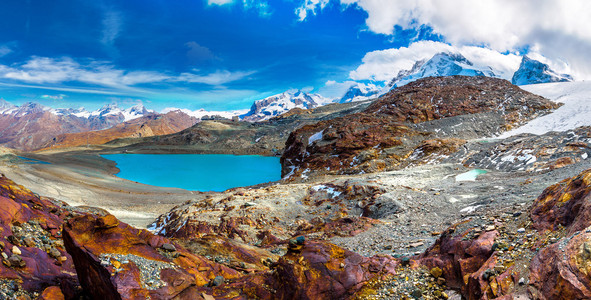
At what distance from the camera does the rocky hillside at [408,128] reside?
1761 inches

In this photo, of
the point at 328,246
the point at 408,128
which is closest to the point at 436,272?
the point at 328,246

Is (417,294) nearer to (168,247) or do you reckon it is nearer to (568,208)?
(568,208)

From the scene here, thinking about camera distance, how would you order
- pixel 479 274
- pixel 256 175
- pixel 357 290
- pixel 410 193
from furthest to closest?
pixel 256 175
pixel 410 193
pixel 357 290
pixel 479 274

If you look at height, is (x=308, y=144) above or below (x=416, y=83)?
below

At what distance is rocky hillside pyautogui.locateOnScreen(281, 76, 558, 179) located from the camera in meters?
44.7

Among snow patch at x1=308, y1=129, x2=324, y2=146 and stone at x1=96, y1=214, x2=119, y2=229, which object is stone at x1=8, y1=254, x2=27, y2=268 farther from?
snow patch at x1=308, y1=129, x2=324, y2=146

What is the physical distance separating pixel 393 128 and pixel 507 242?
4846 centimetres

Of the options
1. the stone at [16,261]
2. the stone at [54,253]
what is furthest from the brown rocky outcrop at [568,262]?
the stone at [54,253]

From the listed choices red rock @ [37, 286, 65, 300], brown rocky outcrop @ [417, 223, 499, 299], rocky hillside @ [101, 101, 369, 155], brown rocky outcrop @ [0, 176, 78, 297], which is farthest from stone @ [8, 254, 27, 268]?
rocky hillside @ [101, 101, 369, 155]

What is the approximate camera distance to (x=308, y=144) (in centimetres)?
5938

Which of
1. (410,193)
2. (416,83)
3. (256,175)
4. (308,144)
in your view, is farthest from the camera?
(416,83)

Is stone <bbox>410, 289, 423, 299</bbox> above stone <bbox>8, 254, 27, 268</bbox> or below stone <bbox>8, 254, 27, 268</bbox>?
below

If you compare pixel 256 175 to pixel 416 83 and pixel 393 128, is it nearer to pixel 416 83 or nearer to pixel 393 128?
pixel 393 128

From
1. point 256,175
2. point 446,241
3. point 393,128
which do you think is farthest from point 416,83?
point 446,241
